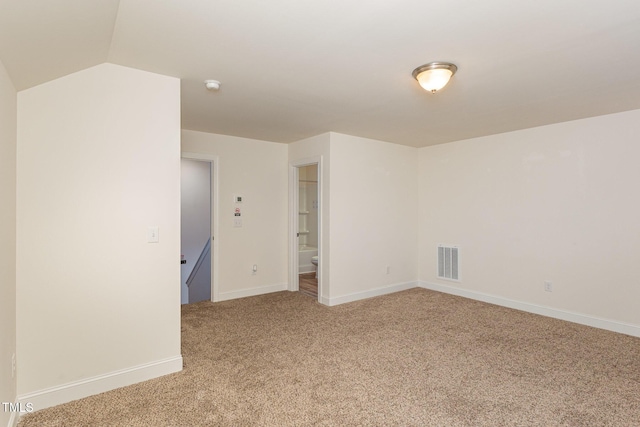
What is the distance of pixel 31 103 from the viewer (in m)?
2.14

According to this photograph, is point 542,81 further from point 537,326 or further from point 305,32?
point 537,326

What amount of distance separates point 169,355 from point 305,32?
258cm

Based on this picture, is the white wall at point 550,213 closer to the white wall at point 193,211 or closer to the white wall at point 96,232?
the white wall at point 96,232

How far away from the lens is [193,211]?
6.72 m

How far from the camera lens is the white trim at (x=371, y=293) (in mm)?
4517

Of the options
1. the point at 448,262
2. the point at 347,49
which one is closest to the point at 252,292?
the point at 448,262

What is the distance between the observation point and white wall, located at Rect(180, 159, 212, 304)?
21.5 feet

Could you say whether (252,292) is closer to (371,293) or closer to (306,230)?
(371,293)

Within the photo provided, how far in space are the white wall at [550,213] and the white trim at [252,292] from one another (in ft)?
8.28

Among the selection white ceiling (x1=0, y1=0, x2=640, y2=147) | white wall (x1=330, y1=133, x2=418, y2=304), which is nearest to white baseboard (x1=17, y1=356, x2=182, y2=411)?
white ceiling (x1=0, y1=0, x2=640, y2=147)

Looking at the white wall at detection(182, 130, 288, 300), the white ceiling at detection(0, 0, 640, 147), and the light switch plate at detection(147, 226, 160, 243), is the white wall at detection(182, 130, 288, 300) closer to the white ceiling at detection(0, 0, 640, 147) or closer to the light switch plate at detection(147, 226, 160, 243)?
the white ceiling at detection(0, 0, 640, 147)

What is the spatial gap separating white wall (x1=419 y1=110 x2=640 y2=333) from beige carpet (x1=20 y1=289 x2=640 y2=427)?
503 millimetres

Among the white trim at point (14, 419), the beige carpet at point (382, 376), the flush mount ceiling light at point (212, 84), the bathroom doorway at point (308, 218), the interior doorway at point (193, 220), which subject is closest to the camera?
the white trim at point (14, 419)

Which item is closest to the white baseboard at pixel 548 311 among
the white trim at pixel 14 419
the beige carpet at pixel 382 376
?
the beige carpet at pixel 382 376
